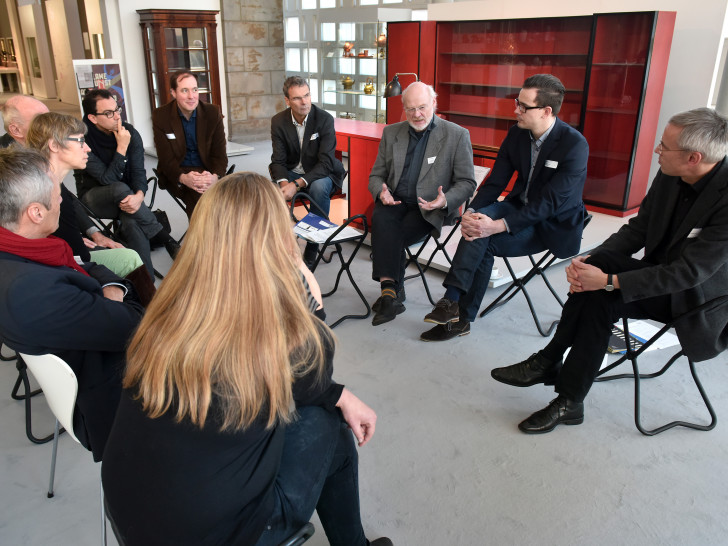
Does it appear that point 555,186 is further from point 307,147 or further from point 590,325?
point 307,147

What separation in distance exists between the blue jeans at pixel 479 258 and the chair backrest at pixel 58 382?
2.08 m

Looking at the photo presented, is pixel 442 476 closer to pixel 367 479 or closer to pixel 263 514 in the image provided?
pixel 367 479

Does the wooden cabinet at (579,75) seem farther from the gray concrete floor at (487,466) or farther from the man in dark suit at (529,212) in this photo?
the gray concrete floor at (487,466)

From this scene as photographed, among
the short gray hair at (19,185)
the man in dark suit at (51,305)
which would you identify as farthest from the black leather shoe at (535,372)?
the short gray hair at (19,185)

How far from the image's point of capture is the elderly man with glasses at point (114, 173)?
12.5 ft

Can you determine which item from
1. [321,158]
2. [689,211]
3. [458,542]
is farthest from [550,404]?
[321,158]

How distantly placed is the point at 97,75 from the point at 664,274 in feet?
25.5

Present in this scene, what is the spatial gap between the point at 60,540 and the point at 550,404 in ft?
6.53

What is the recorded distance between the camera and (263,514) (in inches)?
49.3

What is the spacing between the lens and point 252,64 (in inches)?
368

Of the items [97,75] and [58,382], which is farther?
[97,75]

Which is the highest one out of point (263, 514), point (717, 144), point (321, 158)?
point (717, 144)

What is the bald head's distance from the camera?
3.35 meters

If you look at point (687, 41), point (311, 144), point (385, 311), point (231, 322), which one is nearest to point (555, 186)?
point (385, 311)
